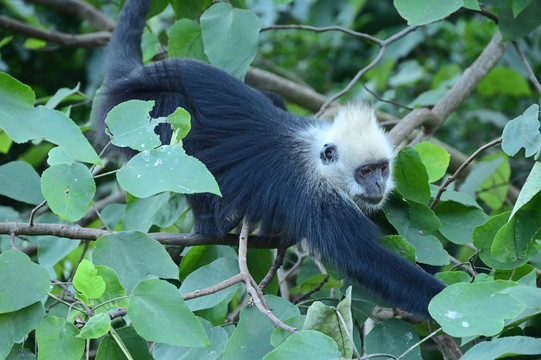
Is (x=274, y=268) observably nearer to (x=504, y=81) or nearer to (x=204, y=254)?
(x=204, y=254)

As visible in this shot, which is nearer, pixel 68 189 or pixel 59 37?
pixel 68 189

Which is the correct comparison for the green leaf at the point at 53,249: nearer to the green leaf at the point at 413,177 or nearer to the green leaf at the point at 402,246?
the green leaf at the point at 402,246

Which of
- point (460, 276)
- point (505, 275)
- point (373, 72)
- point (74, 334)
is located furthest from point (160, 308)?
point (373, 72)

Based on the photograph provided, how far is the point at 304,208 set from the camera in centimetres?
317

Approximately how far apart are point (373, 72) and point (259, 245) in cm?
425

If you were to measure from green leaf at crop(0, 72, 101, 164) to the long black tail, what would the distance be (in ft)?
6.50

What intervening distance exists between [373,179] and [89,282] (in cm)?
193

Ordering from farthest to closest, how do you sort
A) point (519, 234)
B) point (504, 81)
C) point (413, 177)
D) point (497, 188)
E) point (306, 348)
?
point (504, 81)
point (497, 188)
point (413, 177)
point (519, 234)
point (306, 348)

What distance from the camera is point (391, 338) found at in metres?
2.29

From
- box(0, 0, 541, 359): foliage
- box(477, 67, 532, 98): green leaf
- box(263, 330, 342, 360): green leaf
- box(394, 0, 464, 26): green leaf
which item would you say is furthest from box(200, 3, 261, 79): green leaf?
box(477, 67, 532, 98): green leaf

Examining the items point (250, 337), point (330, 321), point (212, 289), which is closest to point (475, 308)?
point (330, 321)

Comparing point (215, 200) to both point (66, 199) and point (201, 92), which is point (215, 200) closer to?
point (201, 92)

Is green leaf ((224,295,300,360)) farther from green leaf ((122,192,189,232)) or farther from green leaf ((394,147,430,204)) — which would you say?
green leaf ((122,192,189,232))

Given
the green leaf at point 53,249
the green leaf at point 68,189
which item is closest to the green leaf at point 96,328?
the green leaf at point 68,189
